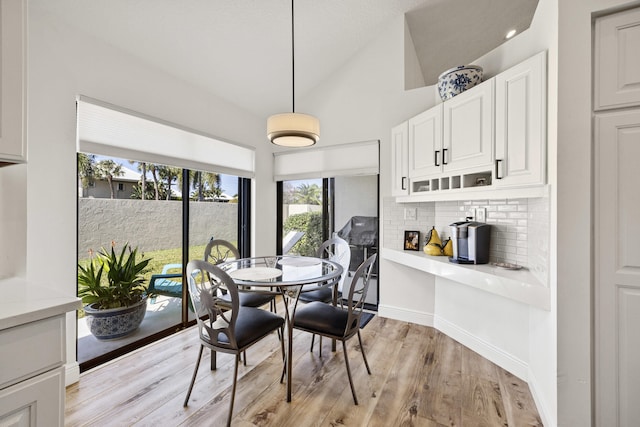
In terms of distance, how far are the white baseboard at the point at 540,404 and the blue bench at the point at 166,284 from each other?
3119mm

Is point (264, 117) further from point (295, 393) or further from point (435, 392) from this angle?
point (435, 392)

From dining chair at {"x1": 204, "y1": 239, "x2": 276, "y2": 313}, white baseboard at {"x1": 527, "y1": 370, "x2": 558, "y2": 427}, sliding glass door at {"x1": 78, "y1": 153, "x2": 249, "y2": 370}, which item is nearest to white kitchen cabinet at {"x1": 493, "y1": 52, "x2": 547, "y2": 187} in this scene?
white baseboard at {"x1": 527, "y1": 370, "x2": 558, "y2": 427}

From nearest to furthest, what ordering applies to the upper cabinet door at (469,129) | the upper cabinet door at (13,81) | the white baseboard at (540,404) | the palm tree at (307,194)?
the upper cabinet door at (13,81) → the white baseboard at (540,404) → the upper cabinet door at (469,129) → the palm tree at (307,194)

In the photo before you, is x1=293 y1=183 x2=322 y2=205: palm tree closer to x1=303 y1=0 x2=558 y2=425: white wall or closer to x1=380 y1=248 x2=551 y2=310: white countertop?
x1=303 y1=0 x2=558 y2=425: white wall

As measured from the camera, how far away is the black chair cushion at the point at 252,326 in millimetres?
1713

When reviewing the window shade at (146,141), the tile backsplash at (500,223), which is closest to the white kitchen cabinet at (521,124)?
the tile backsplash at (500,223)

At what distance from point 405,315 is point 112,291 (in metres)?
2.89

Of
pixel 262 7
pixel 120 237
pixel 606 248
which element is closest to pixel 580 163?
pixel 606 248

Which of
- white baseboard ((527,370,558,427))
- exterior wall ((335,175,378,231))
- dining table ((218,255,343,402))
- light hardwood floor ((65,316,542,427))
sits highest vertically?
exterior wall ((335,175,378,231))

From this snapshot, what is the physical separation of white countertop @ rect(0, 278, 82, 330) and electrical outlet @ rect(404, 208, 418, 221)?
2848mm

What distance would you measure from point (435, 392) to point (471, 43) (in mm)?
3770

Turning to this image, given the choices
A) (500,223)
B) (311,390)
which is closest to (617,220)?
(500,223)

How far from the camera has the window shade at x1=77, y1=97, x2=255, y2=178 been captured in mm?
2080

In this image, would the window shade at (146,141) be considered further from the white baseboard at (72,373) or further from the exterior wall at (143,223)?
the white baseboard at (72,373)
